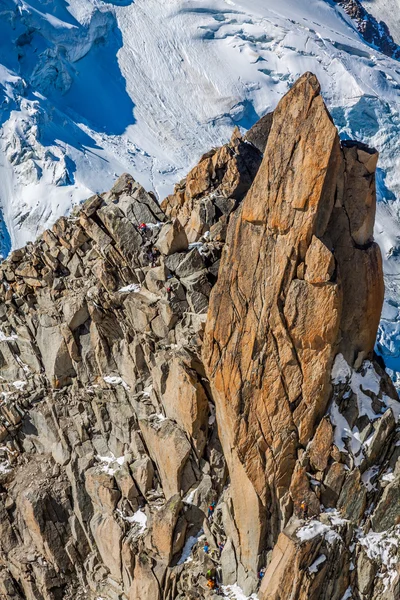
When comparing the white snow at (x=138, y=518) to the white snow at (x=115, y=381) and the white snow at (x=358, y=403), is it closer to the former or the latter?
the white snow at (x=115, y=381)

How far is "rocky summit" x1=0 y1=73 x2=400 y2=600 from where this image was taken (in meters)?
26.9

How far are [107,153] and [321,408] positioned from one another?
48.6 metres

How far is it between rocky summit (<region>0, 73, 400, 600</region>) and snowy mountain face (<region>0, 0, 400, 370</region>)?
2652cm

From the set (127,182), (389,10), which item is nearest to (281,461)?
(127,182)

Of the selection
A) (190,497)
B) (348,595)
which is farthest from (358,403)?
(190,497)

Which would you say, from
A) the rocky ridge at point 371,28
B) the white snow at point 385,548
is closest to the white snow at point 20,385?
the white snow at point 385,548

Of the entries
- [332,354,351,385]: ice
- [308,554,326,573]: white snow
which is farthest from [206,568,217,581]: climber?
[332,354,351,385]: ice

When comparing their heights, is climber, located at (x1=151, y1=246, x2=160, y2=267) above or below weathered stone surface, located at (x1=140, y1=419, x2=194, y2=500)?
above

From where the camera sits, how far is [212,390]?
3077cm

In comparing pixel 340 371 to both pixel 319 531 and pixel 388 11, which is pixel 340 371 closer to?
pixel 319 531

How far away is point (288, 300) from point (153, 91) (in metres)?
57.9

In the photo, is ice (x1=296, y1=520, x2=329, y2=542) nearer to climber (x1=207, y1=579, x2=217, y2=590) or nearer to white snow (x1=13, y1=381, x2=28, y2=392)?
climber (x1=207, y1=579, x2=217, y2=590)

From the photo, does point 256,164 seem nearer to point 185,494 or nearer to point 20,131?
point 185,494

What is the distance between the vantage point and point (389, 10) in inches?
4582
